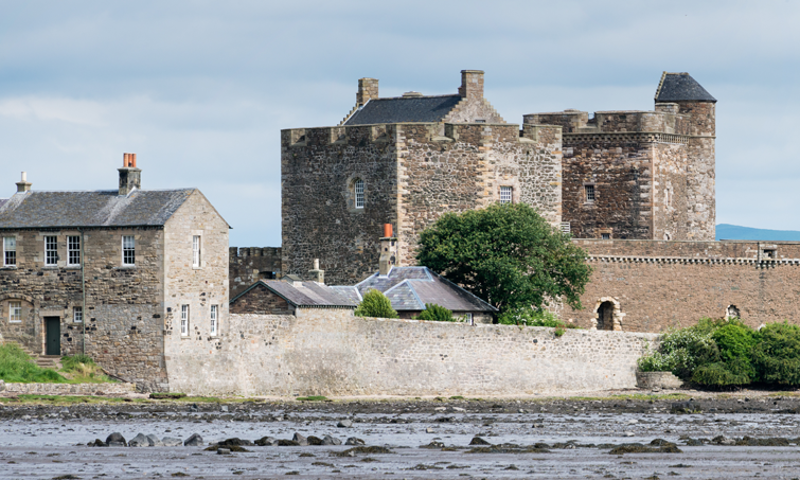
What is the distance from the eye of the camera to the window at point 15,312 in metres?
42.0

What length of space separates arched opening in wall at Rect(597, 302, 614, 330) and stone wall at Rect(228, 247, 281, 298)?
1092cm

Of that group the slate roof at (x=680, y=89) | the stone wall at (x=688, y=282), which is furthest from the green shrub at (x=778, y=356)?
the slate roof at (x=680, y=89)

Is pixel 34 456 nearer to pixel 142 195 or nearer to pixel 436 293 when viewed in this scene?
pixel 142 195

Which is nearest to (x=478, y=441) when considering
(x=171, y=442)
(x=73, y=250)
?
(x=171, y=442)

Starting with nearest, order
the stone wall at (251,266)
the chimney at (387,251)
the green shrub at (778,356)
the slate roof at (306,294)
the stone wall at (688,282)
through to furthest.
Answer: the slate roof at (306,294), the green shrub at (778,356), the chimney at (387,251), the stone wall at (688,282), the stone wall at (251,266)

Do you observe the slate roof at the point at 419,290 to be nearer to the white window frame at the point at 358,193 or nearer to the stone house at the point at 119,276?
the white window frame at the point at 358,193

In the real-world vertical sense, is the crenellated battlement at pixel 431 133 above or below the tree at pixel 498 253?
above

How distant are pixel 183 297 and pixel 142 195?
10.1ft

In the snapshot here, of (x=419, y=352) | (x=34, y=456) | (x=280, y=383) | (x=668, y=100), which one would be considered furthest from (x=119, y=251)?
(x=668, y=100)

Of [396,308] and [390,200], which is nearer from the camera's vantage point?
[396,308]

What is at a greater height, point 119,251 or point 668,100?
point 668,100

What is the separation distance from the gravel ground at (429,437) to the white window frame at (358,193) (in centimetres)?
1043

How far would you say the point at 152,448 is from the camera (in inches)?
1233

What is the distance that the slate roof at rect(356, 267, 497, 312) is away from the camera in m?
47.2
